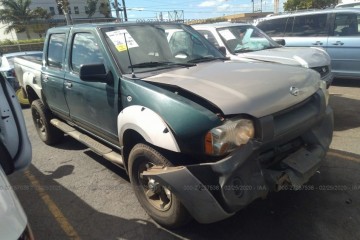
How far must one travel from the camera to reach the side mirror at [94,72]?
332 centimetres

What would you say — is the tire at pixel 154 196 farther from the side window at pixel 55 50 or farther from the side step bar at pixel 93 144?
the side window at pixel 55 50

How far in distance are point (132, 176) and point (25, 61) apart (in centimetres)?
407

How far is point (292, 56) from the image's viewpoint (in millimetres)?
6082

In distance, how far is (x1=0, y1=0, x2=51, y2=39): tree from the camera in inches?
1848

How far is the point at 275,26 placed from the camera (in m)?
9.37

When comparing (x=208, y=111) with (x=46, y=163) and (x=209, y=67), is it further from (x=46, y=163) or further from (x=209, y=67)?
(x=46, y=163)

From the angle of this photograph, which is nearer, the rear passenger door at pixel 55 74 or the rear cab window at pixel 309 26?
the rear passenger door at pixel 55 74

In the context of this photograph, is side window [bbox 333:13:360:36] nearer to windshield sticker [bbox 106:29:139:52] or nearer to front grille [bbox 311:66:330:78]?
front grille [bbox 311:66:330:78]

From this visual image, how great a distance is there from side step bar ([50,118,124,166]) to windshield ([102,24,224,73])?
983mm

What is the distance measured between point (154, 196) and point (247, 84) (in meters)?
1.42

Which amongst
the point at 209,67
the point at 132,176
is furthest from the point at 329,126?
the point at 132,176

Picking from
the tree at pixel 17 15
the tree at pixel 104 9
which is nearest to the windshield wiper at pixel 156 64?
the tree at pixel 17 15

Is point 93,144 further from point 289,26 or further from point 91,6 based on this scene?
point 91,6

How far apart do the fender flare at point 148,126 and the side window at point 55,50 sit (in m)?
1.97
